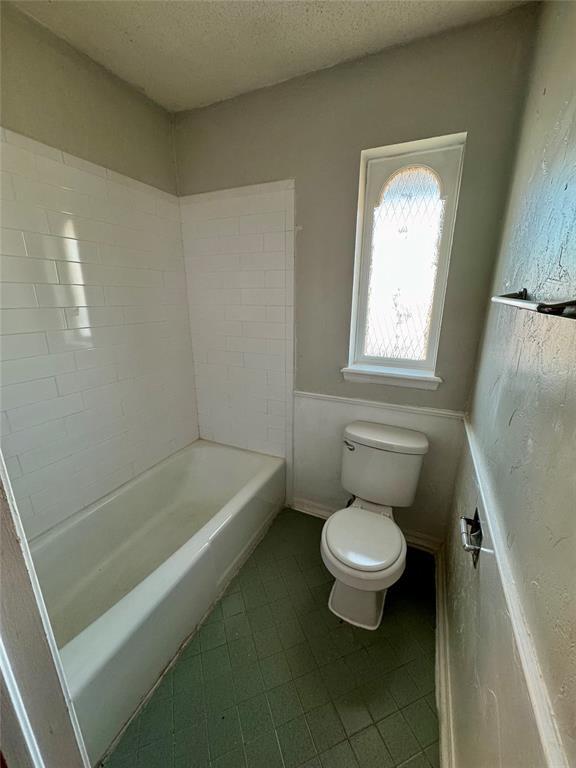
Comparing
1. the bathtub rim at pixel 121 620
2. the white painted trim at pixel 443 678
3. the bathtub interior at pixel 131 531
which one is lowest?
the white painted trim at pixel 443 678

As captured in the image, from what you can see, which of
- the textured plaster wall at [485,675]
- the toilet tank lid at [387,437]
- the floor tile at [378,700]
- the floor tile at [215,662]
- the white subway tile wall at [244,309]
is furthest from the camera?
the white subway tile wall at [244,309]

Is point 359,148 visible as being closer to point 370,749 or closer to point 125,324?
point 125,324

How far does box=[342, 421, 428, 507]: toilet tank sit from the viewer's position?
1.52m

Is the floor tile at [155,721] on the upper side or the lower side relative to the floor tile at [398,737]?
upper

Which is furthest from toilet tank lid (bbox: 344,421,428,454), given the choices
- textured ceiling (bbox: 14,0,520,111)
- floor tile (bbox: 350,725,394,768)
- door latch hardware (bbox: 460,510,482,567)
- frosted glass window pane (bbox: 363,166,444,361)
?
textured ceiling (bbox: 14,0,520,111)

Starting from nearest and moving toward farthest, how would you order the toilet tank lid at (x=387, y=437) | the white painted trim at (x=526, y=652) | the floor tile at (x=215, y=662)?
the white painted trim at (x=526, y=652) < the floor tile at (x=215, y=662) < the toilet tank lid at (x=387, y=437)

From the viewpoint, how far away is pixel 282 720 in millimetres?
1062

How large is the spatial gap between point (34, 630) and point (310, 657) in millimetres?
1194

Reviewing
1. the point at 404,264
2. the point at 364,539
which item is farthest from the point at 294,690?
the point at 404,264

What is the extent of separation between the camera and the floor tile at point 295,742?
3.19 feet

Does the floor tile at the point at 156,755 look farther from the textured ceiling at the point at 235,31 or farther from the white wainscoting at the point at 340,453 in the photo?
the textured ceiling at the point at 235,31

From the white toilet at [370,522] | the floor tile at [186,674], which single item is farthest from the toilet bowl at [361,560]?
the floor tile at [186,674]

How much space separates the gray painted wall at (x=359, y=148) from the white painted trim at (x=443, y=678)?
93cm

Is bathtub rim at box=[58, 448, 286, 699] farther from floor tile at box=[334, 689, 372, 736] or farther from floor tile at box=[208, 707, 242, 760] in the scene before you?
floor tile at box=[334, 689, 372, 736]
